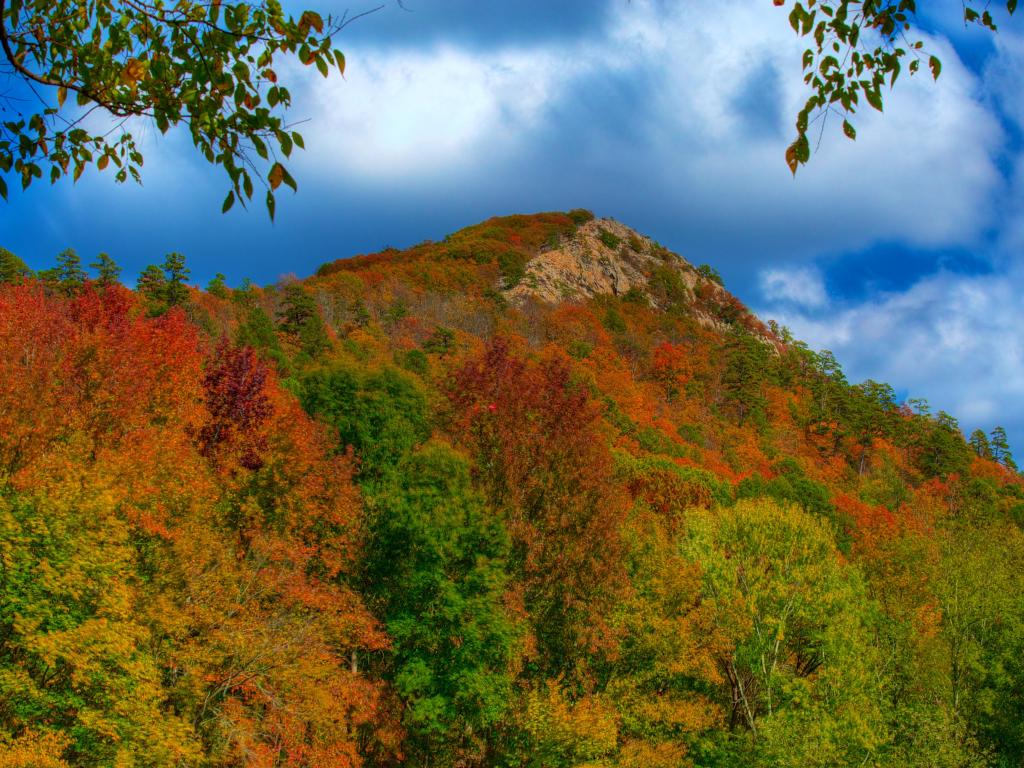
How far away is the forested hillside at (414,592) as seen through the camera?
14688mm

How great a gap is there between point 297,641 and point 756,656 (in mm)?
14880

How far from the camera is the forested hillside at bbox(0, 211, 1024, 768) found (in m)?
14.7

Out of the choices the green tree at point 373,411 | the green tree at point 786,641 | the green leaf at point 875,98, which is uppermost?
the green tree at point 373,411

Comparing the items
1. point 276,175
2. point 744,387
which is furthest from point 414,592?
point 744,387

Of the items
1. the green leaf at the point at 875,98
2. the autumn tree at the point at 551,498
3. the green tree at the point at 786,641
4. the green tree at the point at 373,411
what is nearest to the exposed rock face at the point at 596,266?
the green tree at the point at 373,411

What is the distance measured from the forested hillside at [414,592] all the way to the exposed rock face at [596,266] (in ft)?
233

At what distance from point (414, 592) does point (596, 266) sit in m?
110

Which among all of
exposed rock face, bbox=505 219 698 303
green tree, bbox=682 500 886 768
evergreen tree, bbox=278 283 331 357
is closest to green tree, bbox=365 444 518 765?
green tree, bbox=682 500 886 768

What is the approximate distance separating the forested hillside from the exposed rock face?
71.1 metres

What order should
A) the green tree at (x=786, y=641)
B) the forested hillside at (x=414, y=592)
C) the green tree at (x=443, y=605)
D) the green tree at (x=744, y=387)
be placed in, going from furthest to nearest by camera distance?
the green tree at (x=744, y=387) < the green tree at (x=443, y=605) < the green tree at (x=786, y=641) < the forested hillside at (x=414, y=592)

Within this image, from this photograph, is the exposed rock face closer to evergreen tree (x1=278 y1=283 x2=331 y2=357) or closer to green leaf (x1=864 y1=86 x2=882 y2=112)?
evergreen tree (x1=278 y1=283 x2=331 y2=357)

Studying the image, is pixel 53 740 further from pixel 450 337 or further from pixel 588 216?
pixel 588 216

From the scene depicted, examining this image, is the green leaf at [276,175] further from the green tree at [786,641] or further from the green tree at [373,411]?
the green tree at [373,411]

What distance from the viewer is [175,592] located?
16922mm
